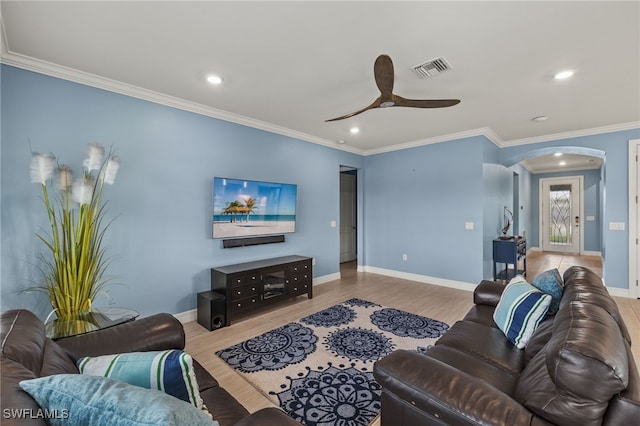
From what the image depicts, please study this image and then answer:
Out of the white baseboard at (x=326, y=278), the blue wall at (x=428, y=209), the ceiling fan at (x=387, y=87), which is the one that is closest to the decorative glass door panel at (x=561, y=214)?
the blue wall at (x=428, y=209)

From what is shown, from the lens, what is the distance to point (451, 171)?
4.90 metres

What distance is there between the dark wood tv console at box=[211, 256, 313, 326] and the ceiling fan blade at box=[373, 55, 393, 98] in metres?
2.49

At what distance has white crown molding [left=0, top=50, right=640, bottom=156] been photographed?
2459mm

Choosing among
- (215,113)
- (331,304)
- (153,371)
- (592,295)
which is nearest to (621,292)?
(592,295)

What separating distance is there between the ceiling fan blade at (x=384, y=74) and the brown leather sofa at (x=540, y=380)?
181cm

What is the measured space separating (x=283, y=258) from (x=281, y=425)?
3.33 m

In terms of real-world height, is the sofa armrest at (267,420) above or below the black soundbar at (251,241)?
below

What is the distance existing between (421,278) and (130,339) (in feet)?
15.6

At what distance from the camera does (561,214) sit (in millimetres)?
8766

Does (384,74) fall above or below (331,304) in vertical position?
above

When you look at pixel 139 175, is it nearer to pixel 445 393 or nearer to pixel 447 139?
pixel 445 393

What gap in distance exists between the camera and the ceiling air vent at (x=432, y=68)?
8.09 feet

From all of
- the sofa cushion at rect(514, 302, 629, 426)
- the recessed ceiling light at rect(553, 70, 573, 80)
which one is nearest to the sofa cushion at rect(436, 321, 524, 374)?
the sofa cushion at rect(514, 302, 629, 426)

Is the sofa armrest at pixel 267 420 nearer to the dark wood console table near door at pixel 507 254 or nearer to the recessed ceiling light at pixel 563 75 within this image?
the recessed ceiling light at pixel 563 75
